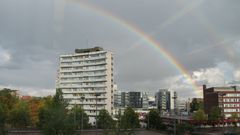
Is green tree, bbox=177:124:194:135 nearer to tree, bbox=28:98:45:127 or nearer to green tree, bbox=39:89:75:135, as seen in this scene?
tree, bbox=28:98:45:127

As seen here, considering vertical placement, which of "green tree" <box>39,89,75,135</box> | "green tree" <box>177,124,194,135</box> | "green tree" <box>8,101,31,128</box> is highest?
"green tree" <box>39,89,75,135</box>

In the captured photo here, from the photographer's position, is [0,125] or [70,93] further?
[70,93]

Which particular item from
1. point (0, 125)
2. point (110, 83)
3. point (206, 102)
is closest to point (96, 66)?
point (110, 83)

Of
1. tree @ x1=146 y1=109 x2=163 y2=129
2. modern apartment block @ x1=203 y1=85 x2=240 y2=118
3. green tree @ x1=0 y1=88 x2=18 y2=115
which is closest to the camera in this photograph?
tree @ x1=146 y1=109 x2=163 y2=129

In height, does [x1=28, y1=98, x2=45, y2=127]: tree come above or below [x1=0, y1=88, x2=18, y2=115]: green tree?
below

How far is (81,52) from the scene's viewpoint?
469 ft

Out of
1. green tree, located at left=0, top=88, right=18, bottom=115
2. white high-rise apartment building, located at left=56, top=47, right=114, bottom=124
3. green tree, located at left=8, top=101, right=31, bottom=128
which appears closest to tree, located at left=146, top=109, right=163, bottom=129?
white high-rise apartment building, located at left=56, top=47, right=114, bottom=124

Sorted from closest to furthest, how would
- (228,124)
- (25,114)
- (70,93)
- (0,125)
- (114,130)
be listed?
1. (114,130)
2. (0,125)
3. (25,114)
4. (228,124)
5. (70,93)

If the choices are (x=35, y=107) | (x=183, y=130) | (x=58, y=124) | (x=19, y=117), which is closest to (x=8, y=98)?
(x=35, y=107)

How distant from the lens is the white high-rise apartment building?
12900 centimetres

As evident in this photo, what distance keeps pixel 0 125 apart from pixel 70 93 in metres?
102

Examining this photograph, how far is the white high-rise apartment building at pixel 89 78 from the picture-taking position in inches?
5079

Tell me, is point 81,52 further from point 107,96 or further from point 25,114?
point 25,114

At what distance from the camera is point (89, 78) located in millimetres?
134125
